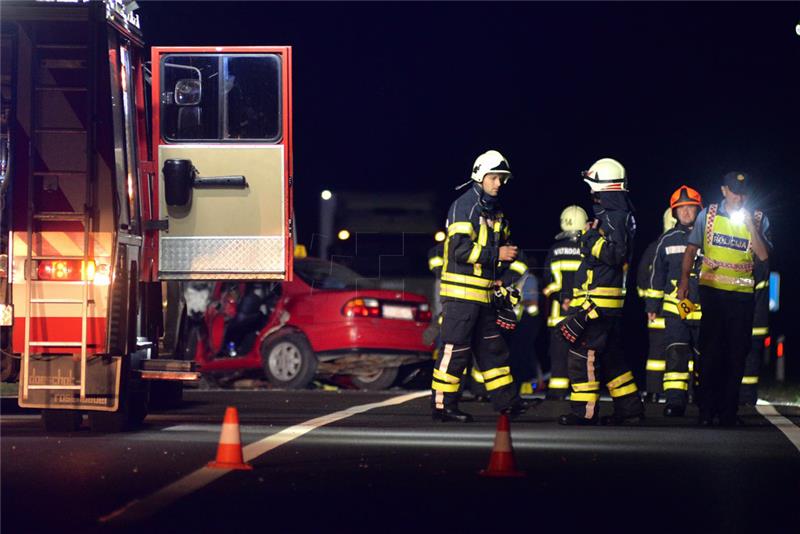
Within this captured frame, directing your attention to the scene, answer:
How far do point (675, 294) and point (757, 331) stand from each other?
192cm

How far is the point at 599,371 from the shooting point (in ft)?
49.4

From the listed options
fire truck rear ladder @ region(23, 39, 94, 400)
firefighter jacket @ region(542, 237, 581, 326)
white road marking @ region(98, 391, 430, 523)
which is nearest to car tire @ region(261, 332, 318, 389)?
firefighter jacket @ region(542, 237, 581, 326)

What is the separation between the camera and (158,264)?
1428 centimetres

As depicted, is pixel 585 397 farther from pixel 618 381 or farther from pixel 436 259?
pixel 436 259

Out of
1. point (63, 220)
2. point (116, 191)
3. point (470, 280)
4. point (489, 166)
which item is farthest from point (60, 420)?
point (489, 166)

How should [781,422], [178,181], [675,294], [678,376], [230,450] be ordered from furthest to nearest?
[675,294], [678,376], [781,422], [178,181], [230,450]

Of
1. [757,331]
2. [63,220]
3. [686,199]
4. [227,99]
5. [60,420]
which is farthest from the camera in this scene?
[757,331]

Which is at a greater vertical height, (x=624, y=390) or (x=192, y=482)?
(x=624, y=390)

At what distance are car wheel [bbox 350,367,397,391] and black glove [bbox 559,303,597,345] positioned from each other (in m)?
6.93

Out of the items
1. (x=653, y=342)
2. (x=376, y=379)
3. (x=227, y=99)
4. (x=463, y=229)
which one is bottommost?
(x=376, y=379)

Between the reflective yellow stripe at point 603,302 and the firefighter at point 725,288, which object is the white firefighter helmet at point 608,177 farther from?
the reflective yellow stripe at point 603,302

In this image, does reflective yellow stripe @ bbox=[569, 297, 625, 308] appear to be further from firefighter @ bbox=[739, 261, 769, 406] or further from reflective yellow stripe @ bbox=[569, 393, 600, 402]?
firefighter @ bbox=[739, 261, 769, 406]

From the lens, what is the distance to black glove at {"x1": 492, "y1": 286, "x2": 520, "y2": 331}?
49.4ft

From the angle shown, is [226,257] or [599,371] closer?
[226,257]
